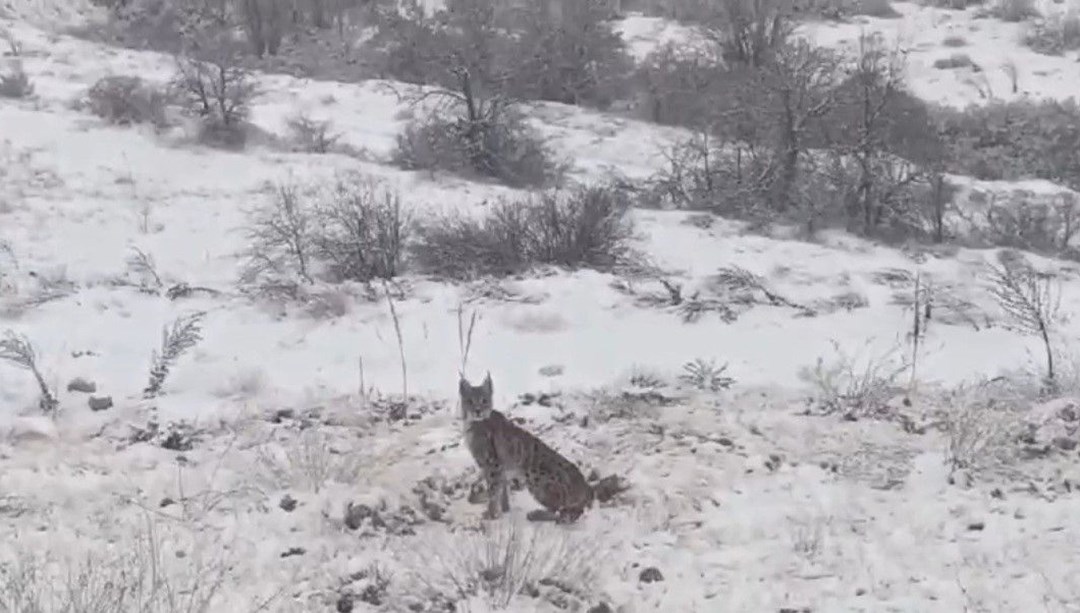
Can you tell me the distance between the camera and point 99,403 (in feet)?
22.2

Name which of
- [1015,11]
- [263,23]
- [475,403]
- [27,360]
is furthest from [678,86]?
[475,403]

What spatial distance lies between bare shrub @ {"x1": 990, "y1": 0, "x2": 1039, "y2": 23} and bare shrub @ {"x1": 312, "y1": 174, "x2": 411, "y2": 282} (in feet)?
70.1

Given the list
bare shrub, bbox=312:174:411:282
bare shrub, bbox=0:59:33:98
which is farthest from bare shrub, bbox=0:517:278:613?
bare shrub, bbox=0:59:33:98

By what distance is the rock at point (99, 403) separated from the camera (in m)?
6.75

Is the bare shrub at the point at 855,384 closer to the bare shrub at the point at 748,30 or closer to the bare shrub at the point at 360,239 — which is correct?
the bare shrub at the point at 360,239

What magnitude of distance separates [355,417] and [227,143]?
14.4 m

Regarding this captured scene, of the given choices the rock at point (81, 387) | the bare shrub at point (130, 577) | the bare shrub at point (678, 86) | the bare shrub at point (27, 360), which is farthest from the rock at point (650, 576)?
the bare shrub at point (678, 86)

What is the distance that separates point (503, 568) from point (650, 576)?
65 centimetres

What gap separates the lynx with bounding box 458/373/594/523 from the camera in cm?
503

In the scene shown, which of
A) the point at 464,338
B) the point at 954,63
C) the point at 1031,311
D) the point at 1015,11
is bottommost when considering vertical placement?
the point at 464,338

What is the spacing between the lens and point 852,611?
13.8 ft

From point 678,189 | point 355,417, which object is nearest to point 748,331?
point 355,417

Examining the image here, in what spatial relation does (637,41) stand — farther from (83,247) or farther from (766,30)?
(83,247)

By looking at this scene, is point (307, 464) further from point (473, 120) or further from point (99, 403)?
point (473, 120)
